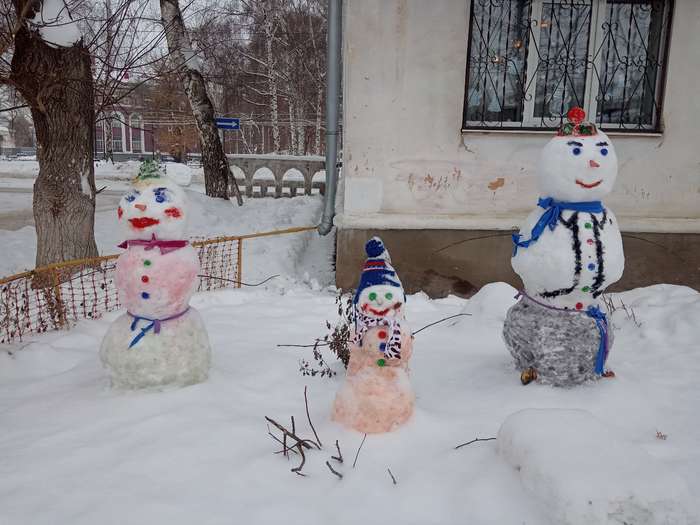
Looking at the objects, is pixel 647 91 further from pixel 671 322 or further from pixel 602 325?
pixel 602 325

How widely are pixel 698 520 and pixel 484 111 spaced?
476cm

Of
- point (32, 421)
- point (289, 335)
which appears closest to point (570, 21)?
point (289, 335)

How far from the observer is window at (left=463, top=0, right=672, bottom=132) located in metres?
5.99

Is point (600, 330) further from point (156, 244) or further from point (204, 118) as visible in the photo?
point (204, 118)

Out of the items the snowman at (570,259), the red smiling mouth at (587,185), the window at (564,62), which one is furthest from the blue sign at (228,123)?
the red smiling mouth at (587,185)

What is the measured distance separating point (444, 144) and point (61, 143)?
4.19 metres

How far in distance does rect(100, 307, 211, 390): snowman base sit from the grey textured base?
2169mm

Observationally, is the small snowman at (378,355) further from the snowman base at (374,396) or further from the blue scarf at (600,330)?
the blue scarf at (600,330)

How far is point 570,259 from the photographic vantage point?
349 centimetres

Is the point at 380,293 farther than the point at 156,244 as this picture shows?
No

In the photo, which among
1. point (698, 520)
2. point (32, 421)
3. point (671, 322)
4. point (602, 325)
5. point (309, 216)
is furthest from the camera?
point (309, 216)

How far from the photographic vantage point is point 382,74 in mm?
5902

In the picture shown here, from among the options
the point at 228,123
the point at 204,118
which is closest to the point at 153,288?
the point at 204,118

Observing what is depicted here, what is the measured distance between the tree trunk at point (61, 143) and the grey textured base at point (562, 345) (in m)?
5.15
